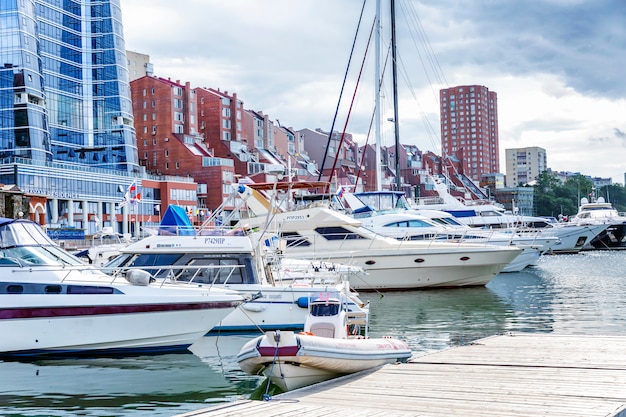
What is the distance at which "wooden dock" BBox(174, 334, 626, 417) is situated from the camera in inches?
367

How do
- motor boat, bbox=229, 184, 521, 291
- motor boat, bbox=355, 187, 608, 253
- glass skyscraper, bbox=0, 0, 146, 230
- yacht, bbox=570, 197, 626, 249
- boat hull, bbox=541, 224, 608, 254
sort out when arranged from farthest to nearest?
glass skyscraper, bbox=0, 0, 146, 230 < yacht, bbox=570, 197, 626, 249 < boat hull, bbox=541, 224, 608, 254 < motor boat, bbox=355, 187, 608, 253 < motor boat, bbox=229, 184, 521, 291

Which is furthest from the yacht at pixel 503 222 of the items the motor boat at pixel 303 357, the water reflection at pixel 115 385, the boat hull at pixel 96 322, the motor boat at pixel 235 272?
the motor boat at pixel 303 357

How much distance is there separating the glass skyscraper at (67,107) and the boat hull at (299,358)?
209 ft

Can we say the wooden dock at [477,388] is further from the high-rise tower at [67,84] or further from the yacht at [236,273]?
the high-rise tower at [67,84]

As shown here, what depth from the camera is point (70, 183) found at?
7631cm

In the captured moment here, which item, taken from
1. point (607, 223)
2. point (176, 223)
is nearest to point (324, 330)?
point (176, 223)

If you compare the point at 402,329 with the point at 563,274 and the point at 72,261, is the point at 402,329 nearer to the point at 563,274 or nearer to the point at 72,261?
the point at 72,261

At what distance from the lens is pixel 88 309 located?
15492mm

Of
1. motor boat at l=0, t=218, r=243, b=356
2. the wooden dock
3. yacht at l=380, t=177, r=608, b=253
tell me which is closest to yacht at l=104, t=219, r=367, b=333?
motor boat at l=0, t=218, r=243, b=356

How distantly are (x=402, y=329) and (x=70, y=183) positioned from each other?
61457 mm

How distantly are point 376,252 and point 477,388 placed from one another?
1968 centimetres

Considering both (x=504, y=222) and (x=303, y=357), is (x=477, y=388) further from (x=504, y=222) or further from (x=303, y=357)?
(x=504, y=222)

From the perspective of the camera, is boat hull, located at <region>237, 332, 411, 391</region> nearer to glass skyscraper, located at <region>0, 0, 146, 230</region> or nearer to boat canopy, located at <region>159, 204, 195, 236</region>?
boat canopy, located at <region>159, 204, 195, 236</region>

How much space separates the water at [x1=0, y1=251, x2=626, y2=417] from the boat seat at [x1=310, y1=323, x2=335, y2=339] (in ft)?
4.88
